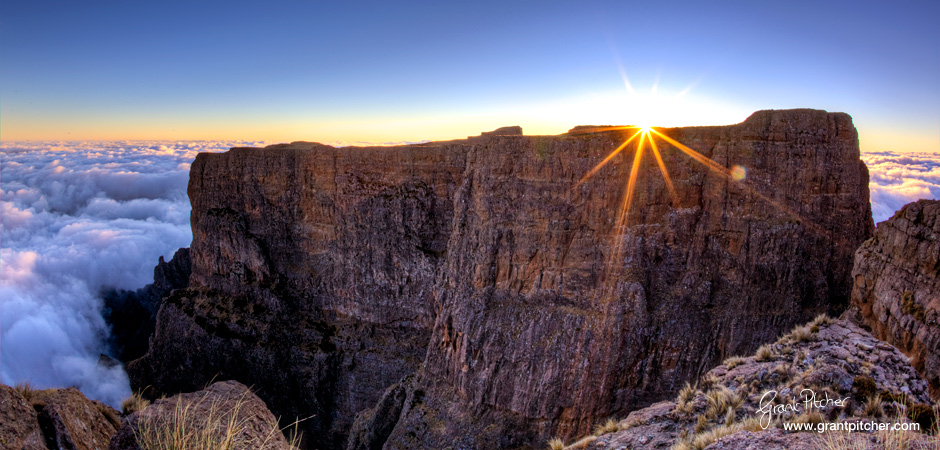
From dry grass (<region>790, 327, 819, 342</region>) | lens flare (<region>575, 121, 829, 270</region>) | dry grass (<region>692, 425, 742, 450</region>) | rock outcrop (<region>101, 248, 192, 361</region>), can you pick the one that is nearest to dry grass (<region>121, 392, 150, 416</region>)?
dry grass (<region>692, 425, 742, 450</region>)

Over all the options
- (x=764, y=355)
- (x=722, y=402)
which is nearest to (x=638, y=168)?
(x=764, y=355)

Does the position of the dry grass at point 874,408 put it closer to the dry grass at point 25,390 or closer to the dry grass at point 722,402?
the dry grass at point 722,402

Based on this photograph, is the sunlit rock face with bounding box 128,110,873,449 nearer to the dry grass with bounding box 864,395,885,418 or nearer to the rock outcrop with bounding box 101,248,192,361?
the dry grass with bounding box 864,395,885,418

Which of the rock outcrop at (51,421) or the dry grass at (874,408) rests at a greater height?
the rock outcrop at (51,421)

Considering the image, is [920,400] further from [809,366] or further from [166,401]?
[166,401]

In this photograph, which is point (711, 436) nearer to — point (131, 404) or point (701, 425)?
point (701, 425)

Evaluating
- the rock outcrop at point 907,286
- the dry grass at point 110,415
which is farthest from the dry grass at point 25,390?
the rock outcrop at point 907,286

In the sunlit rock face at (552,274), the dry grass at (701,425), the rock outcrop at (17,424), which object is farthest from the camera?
the sunlit rock face at (552,274)
